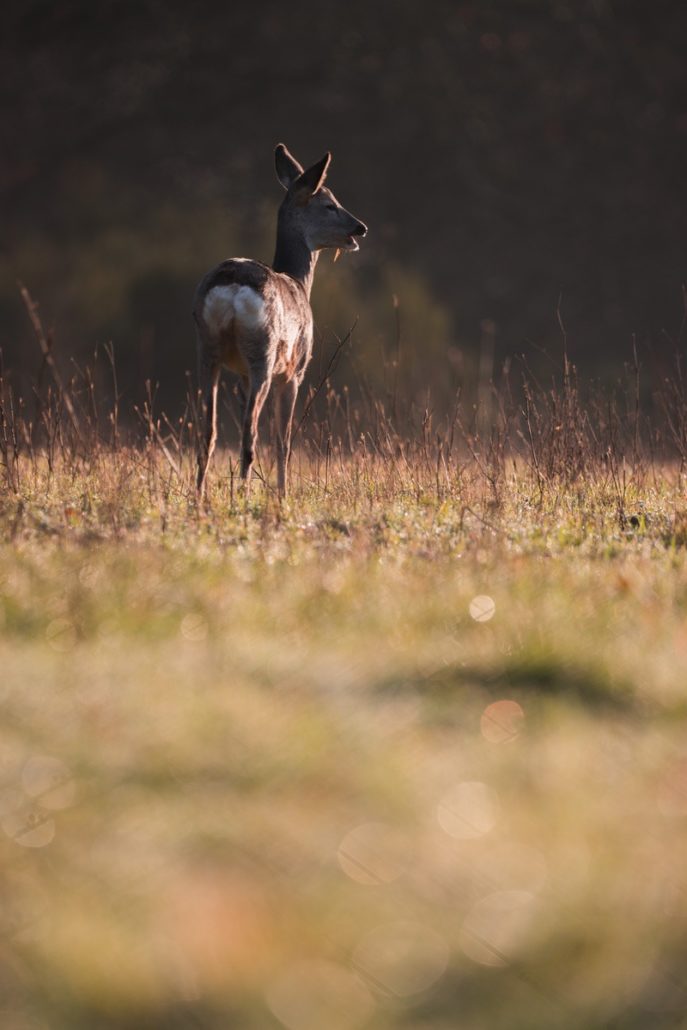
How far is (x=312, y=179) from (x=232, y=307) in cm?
231

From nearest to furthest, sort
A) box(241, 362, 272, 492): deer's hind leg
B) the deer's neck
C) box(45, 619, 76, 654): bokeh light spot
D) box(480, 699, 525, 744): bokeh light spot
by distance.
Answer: box(480, 699, 525, 744): bokeh light spot < box(45, 619, 76, 654): bokeh light spot < box(241, 362, 272, 492): deer's hind leg < the deer's neck

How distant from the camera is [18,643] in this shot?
4727 mm

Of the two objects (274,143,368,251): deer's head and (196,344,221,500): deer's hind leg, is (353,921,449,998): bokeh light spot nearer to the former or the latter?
(196,344,221,500): deer's hind leg

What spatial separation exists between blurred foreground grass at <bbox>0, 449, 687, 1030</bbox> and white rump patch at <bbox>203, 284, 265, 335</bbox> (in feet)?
10.4

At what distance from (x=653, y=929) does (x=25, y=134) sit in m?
30.6

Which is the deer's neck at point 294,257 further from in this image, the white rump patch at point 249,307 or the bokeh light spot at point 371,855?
the bokeh light spot at point 371,855

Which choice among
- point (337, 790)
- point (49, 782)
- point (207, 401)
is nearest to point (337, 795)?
point (337, 790)

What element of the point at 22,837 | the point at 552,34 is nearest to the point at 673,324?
the point at 552,34

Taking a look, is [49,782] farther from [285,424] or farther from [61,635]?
[285,424]

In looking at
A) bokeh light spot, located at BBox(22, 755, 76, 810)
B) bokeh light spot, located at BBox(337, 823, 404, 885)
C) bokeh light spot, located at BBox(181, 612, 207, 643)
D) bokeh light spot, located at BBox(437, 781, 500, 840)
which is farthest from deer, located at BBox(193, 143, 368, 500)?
bokeh light spot, located at BBox(337, 823, 404, 885)

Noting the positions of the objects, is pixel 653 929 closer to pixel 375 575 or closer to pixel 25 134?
pixel 375 575

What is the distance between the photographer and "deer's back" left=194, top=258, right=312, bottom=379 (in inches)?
350

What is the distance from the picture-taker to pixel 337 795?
3088 millimetres

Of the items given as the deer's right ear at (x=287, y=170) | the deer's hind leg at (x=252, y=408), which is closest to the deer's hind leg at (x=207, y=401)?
the deer's hind leg at (x=252, y=408)
